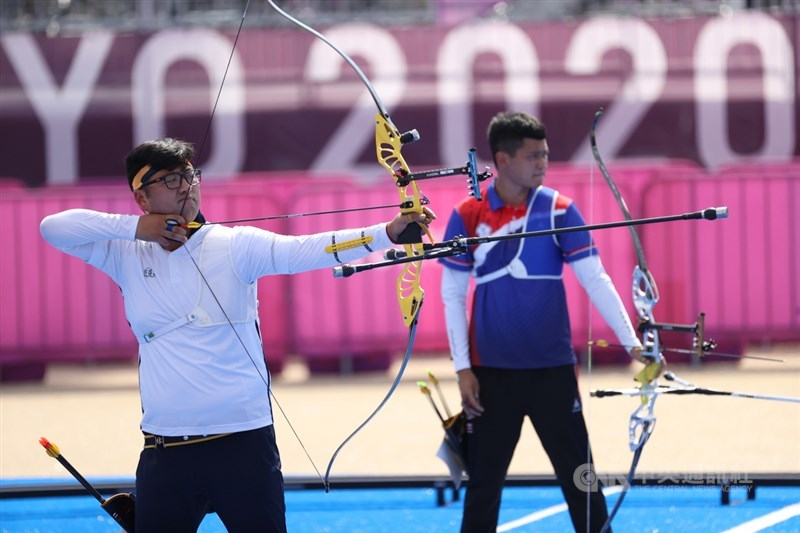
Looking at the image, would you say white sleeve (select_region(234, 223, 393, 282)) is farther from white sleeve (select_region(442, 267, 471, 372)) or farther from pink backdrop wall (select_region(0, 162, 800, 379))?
pink backdrop wall (select_region(0, 162, 800, 379))

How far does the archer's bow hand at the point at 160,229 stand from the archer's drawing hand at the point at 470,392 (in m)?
1.05

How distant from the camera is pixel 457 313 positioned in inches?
141

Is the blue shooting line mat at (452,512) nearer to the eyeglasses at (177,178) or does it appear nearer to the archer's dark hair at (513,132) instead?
the archer's dark hair at (513,132)

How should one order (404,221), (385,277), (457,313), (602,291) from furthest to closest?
(385,277)
(457,313)
(602,291)
(404,221)

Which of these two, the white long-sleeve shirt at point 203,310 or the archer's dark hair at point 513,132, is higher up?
the archer's dark hair at point 513,132

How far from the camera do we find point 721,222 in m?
8.83

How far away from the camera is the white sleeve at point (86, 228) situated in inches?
113

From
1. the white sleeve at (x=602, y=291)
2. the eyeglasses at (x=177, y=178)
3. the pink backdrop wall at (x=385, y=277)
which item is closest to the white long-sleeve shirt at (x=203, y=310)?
the eyeglasses at (x=177, y=178)

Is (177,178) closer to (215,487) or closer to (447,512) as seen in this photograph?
(215,487)

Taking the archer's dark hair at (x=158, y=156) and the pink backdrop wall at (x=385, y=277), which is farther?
the pink backdrop wall at (x=385, y=277)

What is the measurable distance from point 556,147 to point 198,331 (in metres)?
8.41

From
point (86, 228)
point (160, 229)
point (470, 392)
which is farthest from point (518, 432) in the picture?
point (86, 228)

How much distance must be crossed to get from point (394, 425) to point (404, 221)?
407 centimetres

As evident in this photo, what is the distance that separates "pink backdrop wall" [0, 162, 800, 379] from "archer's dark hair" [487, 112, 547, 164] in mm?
5176
